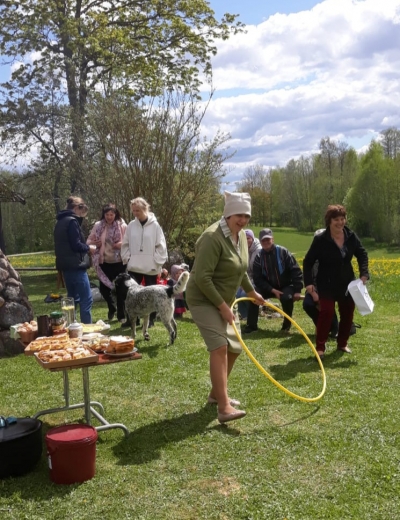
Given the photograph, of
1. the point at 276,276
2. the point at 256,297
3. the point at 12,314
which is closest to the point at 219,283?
the point at 256,297

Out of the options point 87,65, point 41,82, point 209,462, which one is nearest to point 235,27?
point 87,65

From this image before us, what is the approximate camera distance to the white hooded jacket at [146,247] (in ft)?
27.8

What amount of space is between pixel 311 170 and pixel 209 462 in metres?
64.6

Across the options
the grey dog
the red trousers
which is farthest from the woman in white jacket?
the red trousers

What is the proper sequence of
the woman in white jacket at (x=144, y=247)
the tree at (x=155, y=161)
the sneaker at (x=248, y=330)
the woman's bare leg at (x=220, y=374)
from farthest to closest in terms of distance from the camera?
1. the tree at (x=155, y=161)
2. the sneaker at (x=248, y=330)
3. the woman in white jacket at (x=144, y=247)
4. the woman's bare leg at (x=220, y=374)

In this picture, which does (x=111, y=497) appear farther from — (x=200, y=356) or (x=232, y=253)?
(x=200, y=356)

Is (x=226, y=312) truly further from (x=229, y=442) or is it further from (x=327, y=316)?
(x=327, y=316)

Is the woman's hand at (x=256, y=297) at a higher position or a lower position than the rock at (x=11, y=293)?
higher

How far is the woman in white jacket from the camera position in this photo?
8461 mm

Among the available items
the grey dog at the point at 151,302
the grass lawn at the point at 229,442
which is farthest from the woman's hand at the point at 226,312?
the grey dog at the point at 151,302

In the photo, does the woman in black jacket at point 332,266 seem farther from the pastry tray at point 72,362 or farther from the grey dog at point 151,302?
the pastry tray at point 72,362

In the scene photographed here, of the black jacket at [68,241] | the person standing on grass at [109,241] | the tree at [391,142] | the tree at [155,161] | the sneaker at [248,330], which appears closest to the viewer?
the black jacket at [68,241]

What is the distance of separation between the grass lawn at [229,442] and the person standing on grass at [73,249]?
1.22m

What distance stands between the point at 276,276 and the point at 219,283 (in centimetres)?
395
